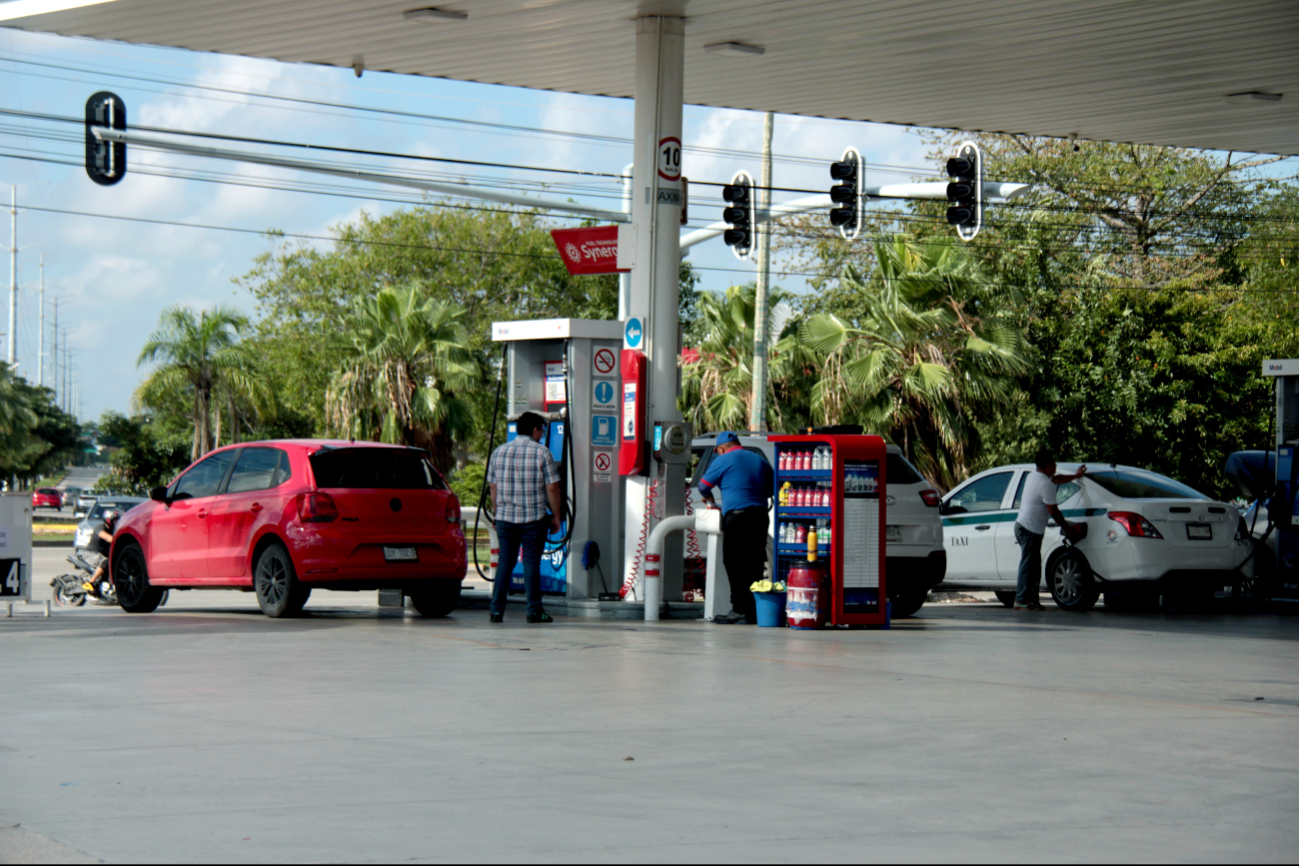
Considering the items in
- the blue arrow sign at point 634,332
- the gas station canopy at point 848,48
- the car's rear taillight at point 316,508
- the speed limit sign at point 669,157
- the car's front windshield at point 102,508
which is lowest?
the car's front windshield at point 102,508

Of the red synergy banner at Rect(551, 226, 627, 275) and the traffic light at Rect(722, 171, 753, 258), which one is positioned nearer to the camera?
the red synergy banner at Rect(551, 226, 627, 275)

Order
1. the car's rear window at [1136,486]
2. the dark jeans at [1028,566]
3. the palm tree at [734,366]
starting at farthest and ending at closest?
1. the palm tree at [734,366]
2. the car's rear window at [1136,486]
3. the dark jeans at [1028,566]

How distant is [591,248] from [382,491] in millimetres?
3861

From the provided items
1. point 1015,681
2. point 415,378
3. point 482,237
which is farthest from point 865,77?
point 482,237

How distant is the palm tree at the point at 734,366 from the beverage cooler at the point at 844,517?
680 inches

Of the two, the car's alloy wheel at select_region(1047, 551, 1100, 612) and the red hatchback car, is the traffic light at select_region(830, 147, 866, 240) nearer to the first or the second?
the car's alloy wheel at select_region(1047, 551, 1100, 612)

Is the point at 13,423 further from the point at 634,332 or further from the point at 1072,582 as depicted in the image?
the point at 1072,582

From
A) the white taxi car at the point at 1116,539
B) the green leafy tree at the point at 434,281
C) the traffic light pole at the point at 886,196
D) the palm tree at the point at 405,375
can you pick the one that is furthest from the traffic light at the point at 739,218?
the green leafy tree at the point at 434,281

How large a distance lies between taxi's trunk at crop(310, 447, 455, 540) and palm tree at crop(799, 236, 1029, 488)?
13.1 metres

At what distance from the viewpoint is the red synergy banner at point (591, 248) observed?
16.0 metres

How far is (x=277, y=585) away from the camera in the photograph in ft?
45.5

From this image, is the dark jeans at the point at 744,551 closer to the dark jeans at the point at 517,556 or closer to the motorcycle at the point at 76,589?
the dark jeans at the point at 517,556

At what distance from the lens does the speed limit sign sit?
51.9ft

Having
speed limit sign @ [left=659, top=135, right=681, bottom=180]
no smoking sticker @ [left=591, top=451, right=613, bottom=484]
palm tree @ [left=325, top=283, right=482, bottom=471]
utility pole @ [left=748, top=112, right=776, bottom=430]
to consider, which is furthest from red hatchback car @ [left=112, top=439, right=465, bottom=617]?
palm tree @ [left=325, top=283, right=482, bottom=471]
